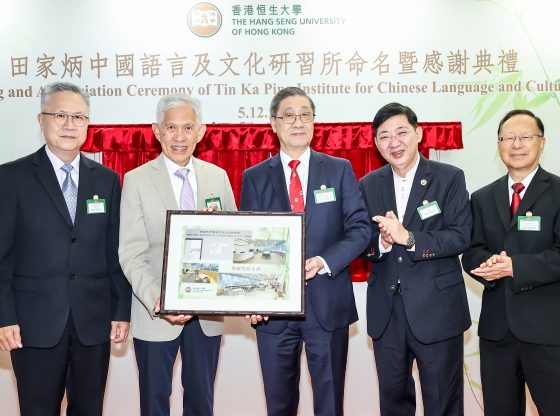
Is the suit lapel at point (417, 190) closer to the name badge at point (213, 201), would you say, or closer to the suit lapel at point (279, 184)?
the suit lapel at point (279, 184)

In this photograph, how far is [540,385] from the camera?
2.47 m

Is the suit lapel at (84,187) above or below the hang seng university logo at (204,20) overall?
below

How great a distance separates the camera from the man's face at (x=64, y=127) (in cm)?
250

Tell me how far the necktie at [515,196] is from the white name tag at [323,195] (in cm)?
89

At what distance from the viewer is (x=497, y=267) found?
2.46 metres

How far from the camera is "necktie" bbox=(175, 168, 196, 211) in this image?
2.60 meters

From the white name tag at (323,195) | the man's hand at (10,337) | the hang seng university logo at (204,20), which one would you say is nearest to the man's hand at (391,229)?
the white name tag at (323,195)

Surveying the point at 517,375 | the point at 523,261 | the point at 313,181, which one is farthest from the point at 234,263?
the point at 517,375

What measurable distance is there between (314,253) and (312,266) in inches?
5.5

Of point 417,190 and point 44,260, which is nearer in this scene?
point 44,260

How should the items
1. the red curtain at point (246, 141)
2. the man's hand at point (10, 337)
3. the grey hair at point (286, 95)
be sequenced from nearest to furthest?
the man's hand at point (10, 337) → the grey hair at point (286, 95) → the red curtain at point (246, 141)

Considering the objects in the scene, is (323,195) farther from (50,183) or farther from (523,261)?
(50,183)

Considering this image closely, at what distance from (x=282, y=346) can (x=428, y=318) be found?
2.34 feet

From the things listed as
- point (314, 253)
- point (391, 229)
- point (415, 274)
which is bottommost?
point (415, 274)
